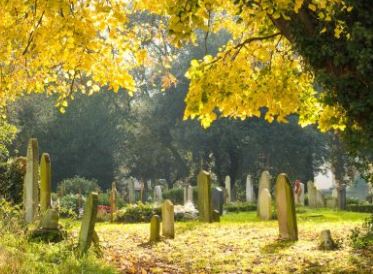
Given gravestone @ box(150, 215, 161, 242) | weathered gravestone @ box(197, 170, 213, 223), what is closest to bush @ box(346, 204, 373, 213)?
weathered gravestone @ box(197, 170, 213, 223)

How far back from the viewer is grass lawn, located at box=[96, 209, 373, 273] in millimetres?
9227

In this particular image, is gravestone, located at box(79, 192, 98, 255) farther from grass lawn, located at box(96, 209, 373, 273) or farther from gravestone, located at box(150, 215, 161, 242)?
gravestone, located at box(150, 215, 161, 242)

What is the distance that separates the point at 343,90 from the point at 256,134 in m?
36.1

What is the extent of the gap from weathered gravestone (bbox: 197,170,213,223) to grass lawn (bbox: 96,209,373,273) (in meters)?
3.25

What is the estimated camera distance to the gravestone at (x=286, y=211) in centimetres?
1248

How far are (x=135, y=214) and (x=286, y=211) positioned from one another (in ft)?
31.0

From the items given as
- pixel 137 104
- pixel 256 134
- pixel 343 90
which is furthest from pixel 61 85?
pixel 137 104

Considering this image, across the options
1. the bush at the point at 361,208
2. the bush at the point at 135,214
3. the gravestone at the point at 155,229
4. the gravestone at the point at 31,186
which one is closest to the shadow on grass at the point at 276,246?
the gravestone at the point at 155,229

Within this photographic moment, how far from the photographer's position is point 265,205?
19.1 metres

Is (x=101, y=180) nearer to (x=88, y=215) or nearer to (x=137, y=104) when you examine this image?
(x=137, y=104)

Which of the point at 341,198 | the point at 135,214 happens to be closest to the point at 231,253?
the point at 135,214

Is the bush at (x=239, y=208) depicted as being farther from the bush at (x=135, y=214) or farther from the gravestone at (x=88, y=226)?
the gravestone at (x=88, y=226)

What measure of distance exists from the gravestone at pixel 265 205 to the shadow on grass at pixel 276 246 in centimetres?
658

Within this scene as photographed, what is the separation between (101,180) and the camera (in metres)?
49.4
